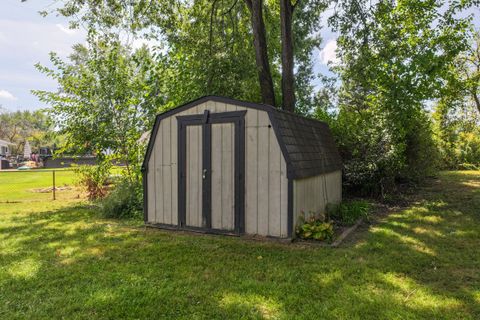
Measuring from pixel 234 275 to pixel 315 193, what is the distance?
9.57 ft

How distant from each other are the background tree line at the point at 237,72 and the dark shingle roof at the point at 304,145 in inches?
80.8

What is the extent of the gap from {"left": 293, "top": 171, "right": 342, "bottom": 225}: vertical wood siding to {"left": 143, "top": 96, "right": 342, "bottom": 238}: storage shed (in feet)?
0.06

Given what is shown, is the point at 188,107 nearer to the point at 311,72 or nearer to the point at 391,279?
the point at 391,279

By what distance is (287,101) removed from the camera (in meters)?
9.07

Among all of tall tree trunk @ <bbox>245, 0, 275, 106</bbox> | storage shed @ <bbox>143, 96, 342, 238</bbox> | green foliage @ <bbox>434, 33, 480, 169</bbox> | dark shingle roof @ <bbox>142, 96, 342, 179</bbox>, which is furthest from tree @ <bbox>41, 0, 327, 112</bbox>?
green foliage @ <bbox>434, 33, 480, 169</bbox>

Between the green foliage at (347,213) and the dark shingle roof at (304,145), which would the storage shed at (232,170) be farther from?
the green foliage at (347,213)

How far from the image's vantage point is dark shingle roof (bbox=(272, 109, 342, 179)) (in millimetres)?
5188

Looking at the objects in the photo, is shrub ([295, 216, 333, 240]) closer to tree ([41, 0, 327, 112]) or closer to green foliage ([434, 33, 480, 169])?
tree ([41, 0, 327, 112])

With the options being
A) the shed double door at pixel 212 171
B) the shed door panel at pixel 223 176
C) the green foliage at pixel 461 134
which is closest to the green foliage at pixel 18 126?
the green foliage at pixel 461 134

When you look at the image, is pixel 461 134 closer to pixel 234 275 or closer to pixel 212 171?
pixel 212 171

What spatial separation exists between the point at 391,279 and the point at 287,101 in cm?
622

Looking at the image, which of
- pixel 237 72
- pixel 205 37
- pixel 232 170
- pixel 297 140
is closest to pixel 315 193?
pixel 297 140

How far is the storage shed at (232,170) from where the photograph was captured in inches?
205

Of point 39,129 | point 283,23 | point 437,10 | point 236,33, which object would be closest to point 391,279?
point 283,23
